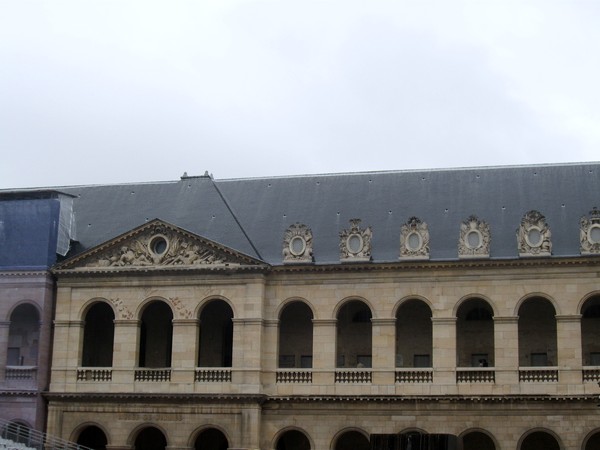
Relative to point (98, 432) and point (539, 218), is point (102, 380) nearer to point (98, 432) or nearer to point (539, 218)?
point (98, 432)

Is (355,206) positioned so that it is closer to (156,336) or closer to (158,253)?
(158,253)

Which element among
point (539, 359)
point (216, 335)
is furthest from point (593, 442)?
point (216, 335)

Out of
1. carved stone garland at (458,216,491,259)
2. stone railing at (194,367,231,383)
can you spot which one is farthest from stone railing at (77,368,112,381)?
carved stone garland at (458,216,491,259)

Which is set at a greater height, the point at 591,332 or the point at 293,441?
the point at 591,332

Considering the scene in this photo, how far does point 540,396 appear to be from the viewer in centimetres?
4550

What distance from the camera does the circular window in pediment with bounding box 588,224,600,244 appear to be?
152ft

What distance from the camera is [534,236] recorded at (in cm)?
4681

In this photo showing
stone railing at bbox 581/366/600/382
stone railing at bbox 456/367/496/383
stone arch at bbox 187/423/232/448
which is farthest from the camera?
stone arch at bbox 187/423/232/448

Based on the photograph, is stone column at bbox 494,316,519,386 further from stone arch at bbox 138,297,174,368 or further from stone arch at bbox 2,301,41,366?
stone arch at bbox 2,301,41,366

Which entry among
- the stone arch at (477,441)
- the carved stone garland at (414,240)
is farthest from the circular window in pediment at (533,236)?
the stone arch at (477,441)

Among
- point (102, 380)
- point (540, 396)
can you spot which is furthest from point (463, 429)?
point (102, 380)

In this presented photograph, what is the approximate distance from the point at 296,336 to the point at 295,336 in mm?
43

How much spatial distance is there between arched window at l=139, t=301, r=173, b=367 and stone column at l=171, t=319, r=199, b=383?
218 cm

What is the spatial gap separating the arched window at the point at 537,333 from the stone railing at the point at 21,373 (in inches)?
806
